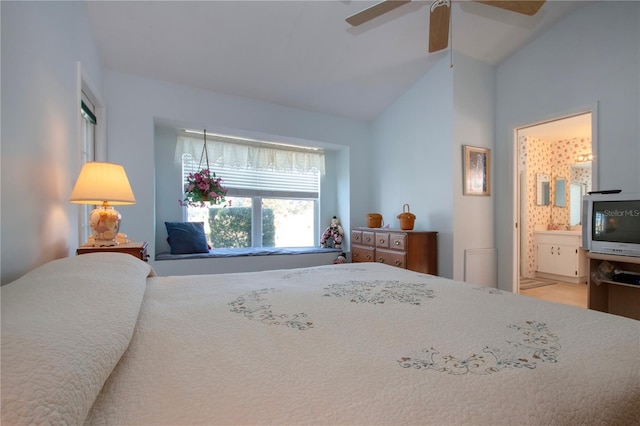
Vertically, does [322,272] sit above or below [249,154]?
below

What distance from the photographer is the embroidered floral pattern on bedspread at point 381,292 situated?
1.15 m

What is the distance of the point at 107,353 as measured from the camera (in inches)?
21.9

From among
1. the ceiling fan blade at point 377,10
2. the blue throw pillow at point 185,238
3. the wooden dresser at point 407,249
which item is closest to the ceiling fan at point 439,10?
the ceiling fan blade at point 377,10

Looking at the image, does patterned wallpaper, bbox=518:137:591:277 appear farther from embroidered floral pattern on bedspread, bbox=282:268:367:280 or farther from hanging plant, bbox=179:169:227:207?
hanging plant, bbox=179:169:227:207

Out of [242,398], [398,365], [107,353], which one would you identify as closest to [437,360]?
[398,365]

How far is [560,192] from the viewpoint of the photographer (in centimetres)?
521

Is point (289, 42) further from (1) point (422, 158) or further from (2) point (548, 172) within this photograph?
(2) point (548, 172)

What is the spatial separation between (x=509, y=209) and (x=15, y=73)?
4.17 metres

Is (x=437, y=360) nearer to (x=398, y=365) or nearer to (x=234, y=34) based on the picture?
(x=398, y=365)

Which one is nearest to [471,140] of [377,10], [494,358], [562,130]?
[377,10]

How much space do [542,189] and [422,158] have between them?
2.93 m

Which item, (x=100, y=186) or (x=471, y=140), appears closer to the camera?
(x=100, y=186)

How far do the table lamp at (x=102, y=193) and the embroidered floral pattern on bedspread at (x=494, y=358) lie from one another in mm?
1877

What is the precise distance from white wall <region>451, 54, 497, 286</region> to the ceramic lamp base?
3158 mm
